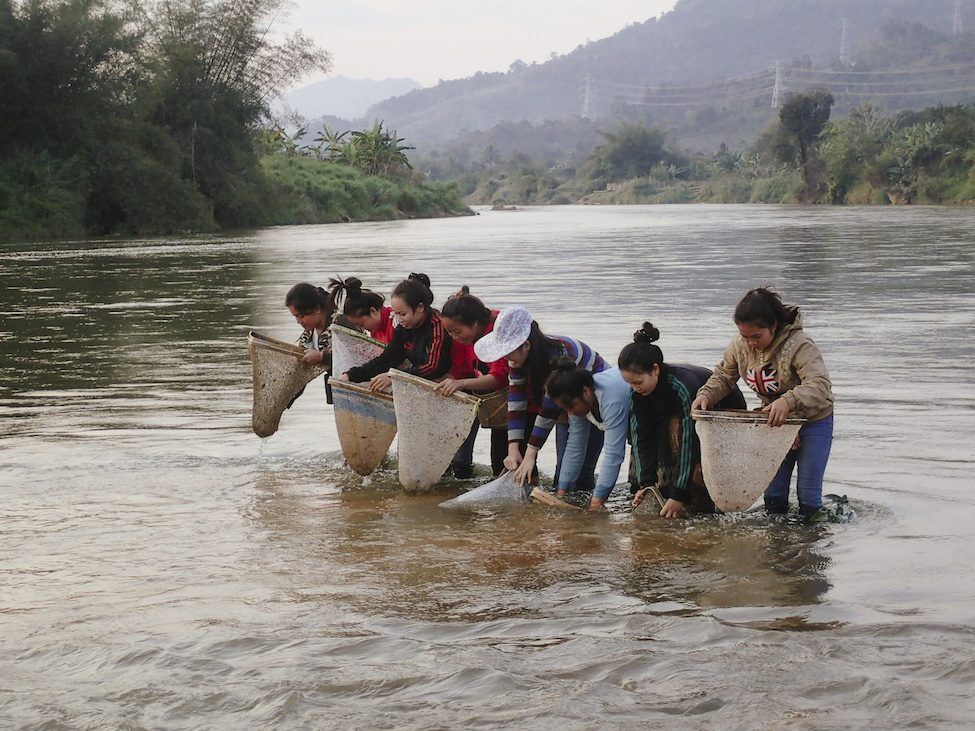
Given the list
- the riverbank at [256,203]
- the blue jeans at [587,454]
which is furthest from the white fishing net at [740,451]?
the riverbank at [256,203]

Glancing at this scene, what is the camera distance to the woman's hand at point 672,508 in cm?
526

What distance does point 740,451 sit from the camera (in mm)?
5016

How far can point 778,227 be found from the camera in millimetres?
36531

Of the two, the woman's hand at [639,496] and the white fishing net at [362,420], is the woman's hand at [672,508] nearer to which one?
the woman's hand at [639,496]

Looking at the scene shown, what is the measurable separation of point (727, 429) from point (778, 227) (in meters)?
32.8

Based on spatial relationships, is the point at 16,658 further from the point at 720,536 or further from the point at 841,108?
the point at 841,108

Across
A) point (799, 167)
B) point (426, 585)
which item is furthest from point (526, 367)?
point (799, 167)

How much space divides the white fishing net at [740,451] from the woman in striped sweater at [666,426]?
182 mm

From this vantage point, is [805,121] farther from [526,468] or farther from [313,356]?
[526,468]

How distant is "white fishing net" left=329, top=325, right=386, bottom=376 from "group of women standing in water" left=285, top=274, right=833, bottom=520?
28 centimetres

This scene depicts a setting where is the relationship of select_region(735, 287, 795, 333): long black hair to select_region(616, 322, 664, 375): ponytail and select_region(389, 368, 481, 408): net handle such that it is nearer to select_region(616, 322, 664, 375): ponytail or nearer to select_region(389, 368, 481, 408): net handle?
select_region(616, 322, 664, 375): ponytail

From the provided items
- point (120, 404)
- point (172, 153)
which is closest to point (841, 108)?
point (172, 153)

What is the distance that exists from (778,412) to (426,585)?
155cm

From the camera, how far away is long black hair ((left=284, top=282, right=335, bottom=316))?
655cm
